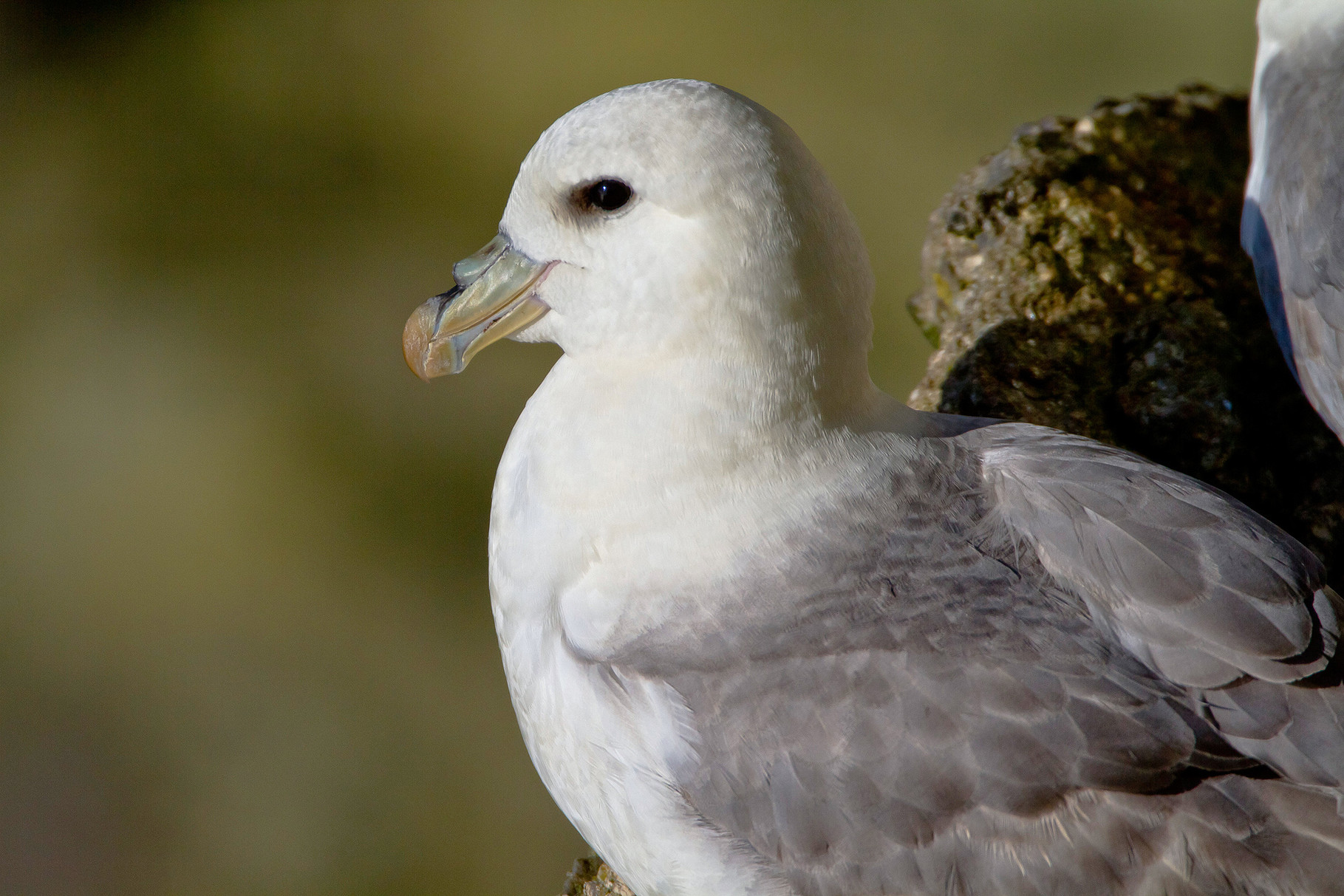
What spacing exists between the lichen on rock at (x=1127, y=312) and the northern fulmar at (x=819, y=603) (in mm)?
582

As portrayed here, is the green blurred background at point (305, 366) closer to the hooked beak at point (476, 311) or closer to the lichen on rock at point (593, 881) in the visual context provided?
the lichen on rock at point (593, 881)

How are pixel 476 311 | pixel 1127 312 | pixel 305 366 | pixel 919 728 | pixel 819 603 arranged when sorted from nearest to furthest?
pixel 919 728 → pixel 819 603 → pixel 476 311 → pixel 1127 312 → pixel 305 366

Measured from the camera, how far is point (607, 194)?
58.9 inches

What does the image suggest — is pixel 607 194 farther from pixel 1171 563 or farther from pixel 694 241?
pixel 1171 563

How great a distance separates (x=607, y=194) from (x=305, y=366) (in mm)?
3451

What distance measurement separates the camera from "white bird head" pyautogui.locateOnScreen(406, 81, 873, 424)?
1.44m

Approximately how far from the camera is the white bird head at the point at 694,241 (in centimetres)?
144

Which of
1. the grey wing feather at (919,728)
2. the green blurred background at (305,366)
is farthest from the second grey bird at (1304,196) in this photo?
the green blurred background at (305,366)

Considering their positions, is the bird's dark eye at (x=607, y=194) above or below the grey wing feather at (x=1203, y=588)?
above

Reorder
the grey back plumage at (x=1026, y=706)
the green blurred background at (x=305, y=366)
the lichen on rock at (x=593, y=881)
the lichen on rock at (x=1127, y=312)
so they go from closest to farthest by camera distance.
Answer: the grey back plumage at (x=1026, y=706) → the lichen on rock at (x=593, y=881) → the lichen on rock at (x=1127, y=312) → the green blurred background at (x=305, y=366)

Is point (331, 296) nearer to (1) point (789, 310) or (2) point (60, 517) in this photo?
(2) point (60, 517)

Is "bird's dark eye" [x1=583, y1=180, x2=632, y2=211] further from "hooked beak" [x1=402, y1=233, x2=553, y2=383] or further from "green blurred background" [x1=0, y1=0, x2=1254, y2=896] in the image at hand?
"green blurred background" [x1=0, y1=0, x2=1254, y2=896]

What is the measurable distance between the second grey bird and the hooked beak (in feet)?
4.74

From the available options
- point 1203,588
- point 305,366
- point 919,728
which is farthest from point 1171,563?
point 305,366
